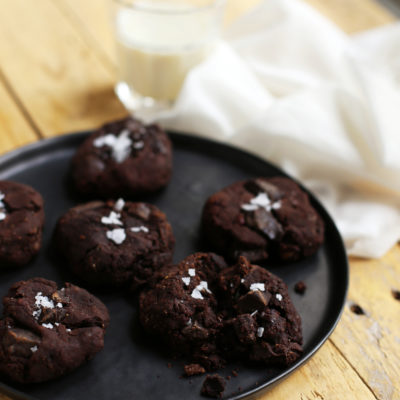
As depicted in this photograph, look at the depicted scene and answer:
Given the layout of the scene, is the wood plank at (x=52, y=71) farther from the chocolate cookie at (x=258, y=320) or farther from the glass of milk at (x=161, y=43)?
the chocolate cookie at (x=258, y=320)

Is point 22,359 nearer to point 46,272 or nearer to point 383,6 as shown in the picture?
point 46,272

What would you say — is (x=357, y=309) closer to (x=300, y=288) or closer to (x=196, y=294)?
(x=300, y=288)

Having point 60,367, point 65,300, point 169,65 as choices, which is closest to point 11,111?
point 169,65

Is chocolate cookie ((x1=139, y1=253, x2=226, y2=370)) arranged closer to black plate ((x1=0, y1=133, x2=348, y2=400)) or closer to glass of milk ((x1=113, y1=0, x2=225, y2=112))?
black plate ((x1=0, y1=133, x2=348, y2=400))

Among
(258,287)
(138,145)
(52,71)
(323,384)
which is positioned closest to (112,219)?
(138,145)

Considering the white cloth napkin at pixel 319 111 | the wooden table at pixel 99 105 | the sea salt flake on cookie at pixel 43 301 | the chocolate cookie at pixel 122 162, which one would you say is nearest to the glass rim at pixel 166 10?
the white cloth napkin at pixel 319 111

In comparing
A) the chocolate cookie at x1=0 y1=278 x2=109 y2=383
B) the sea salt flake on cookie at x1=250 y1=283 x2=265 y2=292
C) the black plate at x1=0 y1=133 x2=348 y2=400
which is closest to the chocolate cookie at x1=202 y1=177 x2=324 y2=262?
the black plate at x1=0 y1=133 x2=348 y2=400

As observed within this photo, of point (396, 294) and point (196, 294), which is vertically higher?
point (196, 294)
